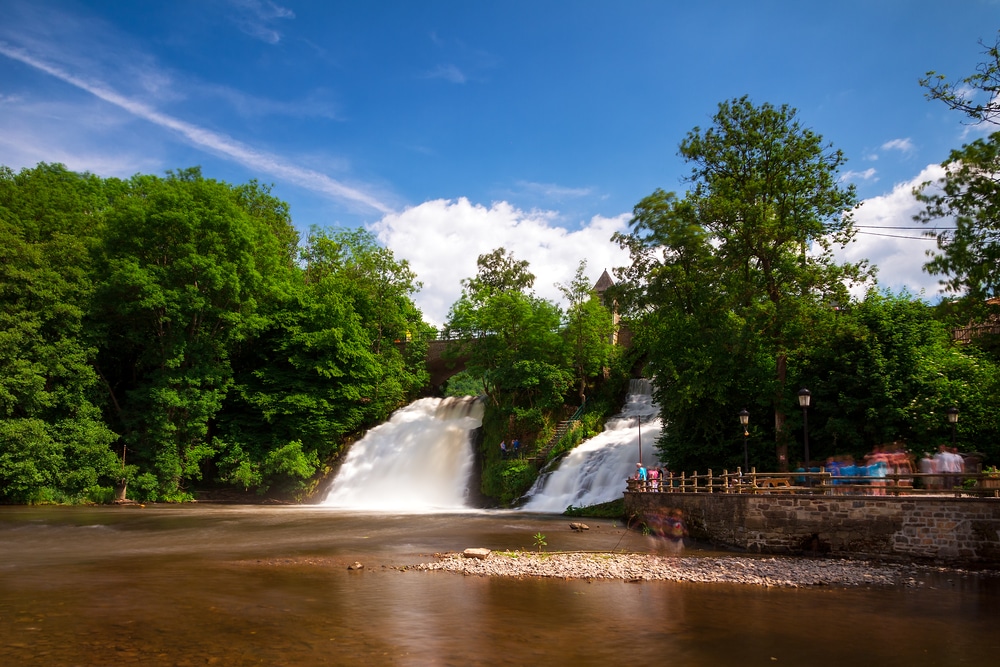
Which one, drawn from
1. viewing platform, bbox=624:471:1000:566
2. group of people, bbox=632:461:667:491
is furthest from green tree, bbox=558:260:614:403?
viewing platform, bbox=624:471:1000:566

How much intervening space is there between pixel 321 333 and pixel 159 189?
10.8m

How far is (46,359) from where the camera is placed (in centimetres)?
3058

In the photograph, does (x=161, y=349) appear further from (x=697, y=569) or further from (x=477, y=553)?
(x=697, y=569)

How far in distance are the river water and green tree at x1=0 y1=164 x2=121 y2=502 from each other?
49.5 feet

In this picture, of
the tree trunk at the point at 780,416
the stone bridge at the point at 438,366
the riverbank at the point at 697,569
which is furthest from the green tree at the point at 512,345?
the riverbank at the point at 697,569

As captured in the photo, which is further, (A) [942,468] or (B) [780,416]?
(B) [780,416]

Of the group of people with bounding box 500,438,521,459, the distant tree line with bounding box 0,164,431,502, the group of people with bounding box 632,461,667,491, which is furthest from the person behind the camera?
the group of people with bounding box 500,438,521,459

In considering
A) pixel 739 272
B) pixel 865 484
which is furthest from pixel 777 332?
pixel 865 484

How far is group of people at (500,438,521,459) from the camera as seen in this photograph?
3406 centimetres

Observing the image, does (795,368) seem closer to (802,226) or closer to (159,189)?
(802,226)

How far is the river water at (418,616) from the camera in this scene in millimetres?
8547

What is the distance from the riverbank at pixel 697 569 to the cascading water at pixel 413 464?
17.2 metres

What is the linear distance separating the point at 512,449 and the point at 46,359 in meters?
21.5

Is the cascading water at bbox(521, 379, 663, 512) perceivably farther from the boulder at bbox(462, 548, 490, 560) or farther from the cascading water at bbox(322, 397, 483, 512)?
the boulder at bbox(462, 548, 490, 560)
